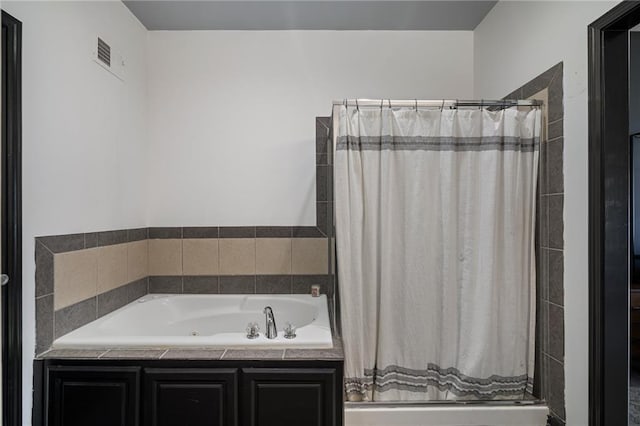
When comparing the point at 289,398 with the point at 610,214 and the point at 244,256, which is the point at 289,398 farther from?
the point at 610,214

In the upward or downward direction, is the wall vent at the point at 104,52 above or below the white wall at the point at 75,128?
above

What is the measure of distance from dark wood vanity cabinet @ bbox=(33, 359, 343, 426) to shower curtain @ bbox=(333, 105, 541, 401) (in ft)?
1.08

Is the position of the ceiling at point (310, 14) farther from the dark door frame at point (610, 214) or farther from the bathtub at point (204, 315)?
the bathtub at point (204, 315)

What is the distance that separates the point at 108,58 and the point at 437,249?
2.08 m

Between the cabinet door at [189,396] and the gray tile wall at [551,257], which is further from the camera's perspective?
the gray tile wall at [551,257]

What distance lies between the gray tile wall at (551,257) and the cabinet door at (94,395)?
1.88 m

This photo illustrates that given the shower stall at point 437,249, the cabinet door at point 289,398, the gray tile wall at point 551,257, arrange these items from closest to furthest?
the cabinet door at point 289,398 → the gray tile wall at point 551,257 → the shower stall at point 437,249

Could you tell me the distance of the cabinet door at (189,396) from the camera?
5.56 feet

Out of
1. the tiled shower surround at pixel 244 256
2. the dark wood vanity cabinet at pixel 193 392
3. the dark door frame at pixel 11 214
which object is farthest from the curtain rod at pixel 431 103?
the dark door frame at pixel 11 214

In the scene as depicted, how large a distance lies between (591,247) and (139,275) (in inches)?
98.9

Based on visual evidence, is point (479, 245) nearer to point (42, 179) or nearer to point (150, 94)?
point (42, 179)

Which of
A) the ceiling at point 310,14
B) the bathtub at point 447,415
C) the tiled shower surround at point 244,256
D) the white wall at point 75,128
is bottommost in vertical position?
the bathtub at point 447,415

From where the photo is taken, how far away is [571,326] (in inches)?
70.3

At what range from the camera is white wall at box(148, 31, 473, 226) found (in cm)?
276
